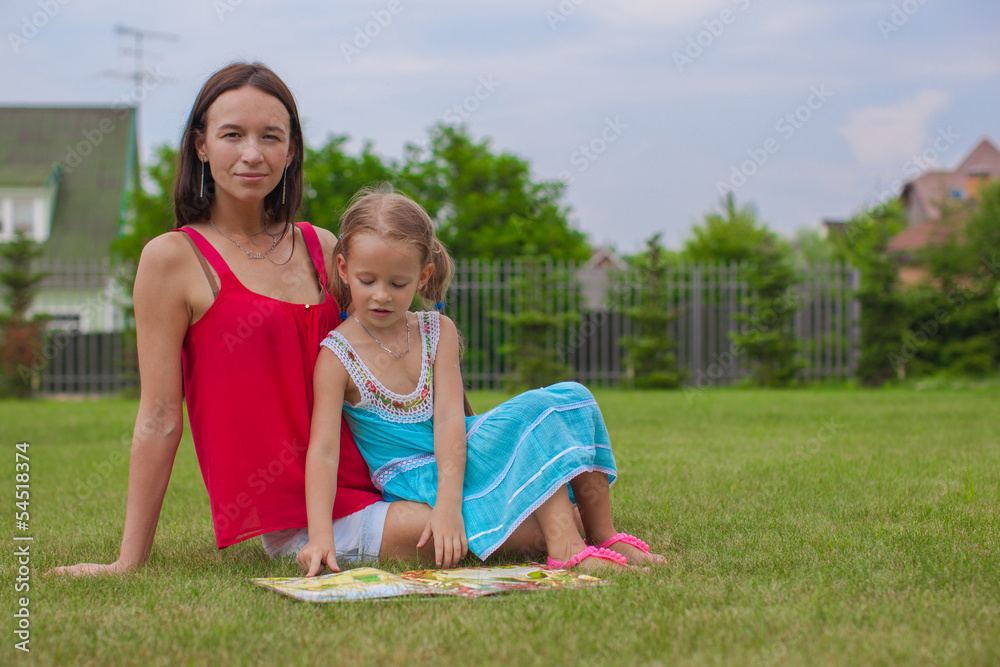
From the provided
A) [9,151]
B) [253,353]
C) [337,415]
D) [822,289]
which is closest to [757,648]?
[337,415]

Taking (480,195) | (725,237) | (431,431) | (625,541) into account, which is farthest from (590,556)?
(725,237)

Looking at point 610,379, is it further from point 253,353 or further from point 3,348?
point 253,353

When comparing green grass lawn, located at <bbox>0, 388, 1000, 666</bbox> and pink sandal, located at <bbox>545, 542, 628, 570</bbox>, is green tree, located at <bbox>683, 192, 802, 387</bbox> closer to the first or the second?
green grass lawn, located at <bbox>0, 388, 1000, 666</bbox>

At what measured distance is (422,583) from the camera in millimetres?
2338

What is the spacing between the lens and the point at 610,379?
47.7ft

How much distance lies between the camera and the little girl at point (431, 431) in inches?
102

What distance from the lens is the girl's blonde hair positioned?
2.71 meters

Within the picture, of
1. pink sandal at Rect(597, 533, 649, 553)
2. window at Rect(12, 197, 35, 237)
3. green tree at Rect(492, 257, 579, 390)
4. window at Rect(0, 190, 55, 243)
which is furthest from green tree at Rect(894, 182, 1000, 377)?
window at Rect(12, 197, 35, 237)

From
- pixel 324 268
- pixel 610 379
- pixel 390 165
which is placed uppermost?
pixel 390 165

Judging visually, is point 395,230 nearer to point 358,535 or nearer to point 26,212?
point 358,535

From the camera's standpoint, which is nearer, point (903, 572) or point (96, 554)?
point (903, 572)

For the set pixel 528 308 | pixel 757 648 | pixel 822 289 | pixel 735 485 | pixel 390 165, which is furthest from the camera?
pixel 390 165

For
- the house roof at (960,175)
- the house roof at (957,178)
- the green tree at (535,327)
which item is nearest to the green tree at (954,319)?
the green tree at (535,327)

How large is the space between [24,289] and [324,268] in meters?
13.3
